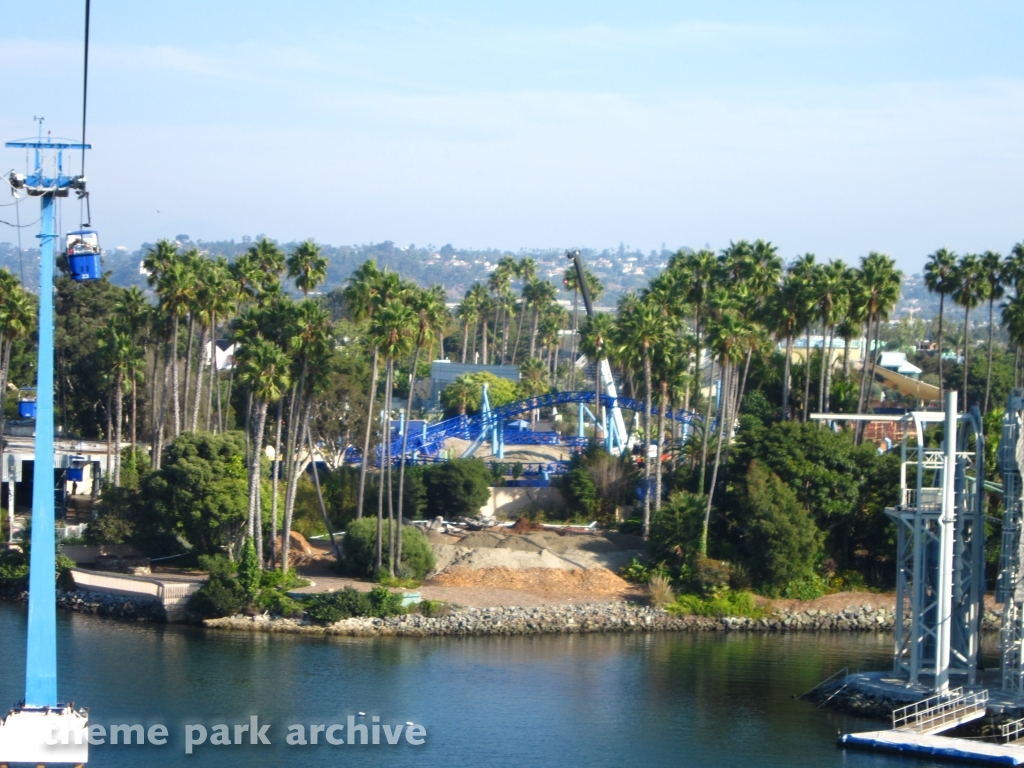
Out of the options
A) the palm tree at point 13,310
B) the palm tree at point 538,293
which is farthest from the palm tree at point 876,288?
the palm tree at point 538,293

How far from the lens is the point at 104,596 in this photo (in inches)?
1913

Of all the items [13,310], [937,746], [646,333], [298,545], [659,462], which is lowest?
[937,746]

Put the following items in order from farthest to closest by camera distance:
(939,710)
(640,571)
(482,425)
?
(482,425), (640,571), (939,710)

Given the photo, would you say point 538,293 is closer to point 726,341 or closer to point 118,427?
point 118,427

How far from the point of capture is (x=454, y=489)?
197ft

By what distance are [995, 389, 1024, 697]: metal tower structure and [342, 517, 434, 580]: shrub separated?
74.5ft

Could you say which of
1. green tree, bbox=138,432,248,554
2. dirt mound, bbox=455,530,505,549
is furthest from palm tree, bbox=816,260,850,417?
green tree, bbox=138,432,248,554

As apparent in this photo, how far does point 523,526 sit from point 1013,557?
27.2 m

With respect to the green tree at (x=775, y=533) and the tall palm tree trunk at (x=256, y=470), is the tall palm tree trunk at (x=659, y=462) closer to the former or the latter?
the green tree at (x=775, y=533)

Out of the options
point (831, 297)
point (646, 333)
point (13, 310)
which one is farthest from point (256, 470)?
point (831, 297)

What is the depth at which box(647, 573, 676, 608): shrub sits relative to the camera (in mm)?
48656

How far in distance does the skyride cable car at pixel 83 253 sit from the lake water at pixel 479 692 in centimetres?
1254

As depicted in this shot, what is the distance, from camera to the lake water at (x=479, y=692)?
1243 inches

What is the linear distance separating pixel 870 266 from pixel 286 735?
34.7m
